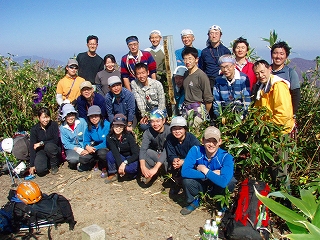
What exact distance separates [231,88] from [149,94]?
183cm

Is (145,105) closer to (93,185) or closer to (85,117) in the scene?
(85,117)

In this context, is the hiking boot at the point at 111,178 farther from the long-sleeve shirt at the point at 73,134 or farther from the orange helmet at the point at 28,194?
the orange helmet at the point at 28,194

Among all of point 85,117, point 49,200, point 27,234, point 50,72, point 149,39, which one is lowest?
point 27,234

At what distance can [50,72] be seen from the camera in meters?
8.10

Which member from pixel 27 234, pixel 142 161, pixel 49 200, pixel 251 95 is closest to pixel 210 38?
pixel 251 95

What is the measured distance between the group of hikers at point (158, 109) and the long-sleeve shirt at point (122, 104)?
2 centimetres

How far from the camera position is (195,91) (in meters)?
5.27

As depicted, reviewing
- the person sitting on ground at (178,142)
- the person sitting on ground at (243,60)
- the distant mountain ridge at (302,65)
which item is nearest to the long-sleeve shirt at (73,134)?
the person sitting on ground at (178,142)

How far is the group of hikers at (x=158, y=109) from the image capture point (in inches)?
167

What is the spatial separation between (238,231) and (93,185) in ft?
8.95

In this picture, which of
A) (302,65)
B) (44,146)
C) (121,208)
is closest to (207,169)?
(121,208)

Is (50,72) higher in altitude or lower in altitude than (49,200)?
higher

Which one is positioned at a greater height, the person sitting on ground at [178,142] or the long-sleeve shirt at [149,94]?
the long-sleeve shirt at [149,94]

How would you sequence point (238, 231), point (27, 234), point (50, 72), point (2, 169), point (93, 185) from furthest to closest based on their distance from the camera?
point (50, 72) < point (2, 169) < point (93, 185) < point (27, 234) < point (238, 231)
